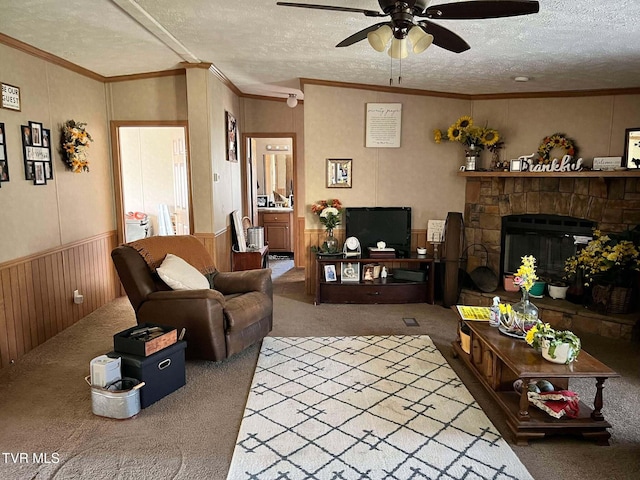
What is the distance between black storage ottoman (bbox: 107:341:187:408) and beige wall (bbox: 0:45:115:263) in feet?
5.21

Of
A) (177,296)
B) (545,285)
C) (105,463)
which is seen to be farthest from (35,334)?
(545,285)

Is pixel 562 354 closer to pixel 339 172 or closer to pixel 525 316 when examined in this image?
pixel 525 316

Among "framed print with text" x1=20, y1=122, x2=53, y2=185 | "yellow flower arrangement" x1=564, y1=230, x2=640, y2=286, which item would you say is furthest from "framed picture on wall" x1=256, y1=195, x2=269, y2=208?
"yellow flower arrangement" x1=564, y1=230, x2=640, y2=286

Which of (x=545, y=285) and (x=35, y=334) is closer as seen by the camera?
(x=35, y=334)

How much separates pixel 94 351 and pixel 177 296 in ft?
3.62

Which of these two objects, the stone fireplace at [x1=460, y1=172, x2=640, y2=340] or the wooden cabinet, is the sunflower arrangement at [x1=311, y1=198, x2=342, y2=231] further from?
the wooden cabinet

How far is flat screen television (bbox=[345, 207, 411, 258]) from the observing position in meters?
5.36

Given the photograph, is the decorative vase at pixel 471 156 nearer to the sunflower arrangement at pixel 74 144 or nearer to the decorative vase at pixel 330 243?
the decorative vase at pixel 330 243

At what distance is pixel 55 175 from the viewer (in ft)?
13.9

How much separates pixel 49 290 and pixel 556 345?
4.06 meters

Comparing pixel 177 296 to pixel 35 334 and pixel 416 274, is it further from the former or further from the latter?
pixel 416 274

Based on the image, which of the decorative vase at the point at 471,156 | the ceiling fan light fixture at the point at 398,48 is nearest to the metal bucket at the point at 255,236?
the decorative vase at the point at 471,156

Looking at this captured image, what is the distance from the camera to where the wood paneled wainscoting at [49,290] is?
3.58m

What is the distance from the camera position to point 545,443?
2.48 metres
